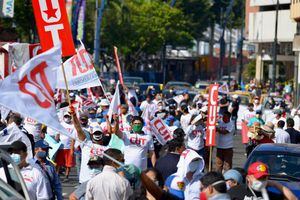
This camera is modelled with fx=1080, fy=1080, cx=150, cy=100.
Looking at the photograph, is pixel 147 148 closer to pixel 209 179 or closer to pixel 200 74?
pixel 209 179

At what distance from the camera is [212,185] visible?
9.45 m

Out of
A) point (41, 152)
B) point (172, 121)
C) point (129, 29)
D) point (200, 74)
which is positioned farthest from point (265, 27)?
point (41, 152)

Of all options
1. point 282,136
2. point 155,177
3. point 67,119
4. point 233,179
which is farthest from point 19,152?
point 282,136

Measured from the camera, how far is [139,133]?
55.3 feet

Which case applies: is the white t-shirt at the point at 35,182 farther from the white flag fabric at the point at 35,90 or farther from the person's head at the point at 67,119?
the person's head at the point at 67,119

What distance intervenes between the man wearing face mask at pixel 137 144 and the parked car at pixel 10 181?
5733 mm

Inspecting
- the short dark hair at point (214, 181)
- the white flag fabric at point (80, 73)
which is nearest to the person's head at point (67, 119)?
the white flag fabric at point (80, 73)

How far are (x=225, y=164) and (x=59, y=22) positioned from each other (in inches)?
213

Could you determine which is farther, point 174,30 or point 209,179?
point 174,30

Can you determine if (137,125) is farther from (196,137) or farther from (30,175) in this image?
(30,175)

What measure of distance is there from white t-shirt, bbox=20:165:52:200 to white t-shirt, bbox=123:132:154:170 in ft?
17.0

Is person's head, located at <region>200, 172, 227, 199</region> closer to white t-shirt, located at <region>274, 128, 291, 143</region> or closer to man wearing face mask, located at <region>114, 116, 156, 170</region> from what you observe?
man wearing face mask, located at <region>114, 116, 156, 170</region>

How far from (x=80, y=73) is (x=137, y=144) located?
165 inches

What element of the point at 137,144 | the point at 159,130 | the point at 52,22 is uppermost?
the point at 52,22
